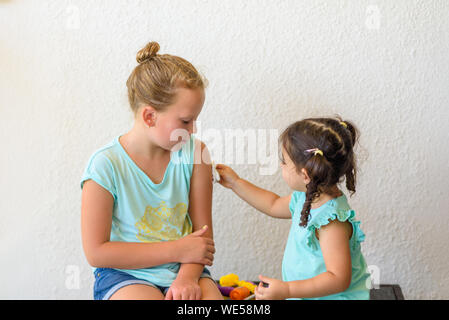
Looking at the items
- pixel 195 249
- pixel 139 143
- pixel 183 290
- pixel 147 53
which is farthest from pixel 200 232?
pixel 147 53

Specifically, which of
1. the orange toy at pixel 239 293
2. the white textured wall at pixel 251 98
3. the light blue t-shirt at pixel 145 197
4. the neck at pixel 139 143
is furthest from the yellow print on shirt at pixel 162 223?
the white textured wall at pixel 251 98

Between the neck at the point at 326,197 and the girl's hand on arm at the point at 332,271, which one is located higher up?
the neck at the point at 326,197

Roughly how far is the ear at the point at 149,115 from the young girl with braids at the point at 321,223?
0.30m

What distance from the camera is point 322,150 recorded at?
3.65 feet

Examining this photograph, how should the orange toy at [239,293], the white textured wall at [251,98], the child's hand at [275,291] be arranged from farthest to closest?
the white textured wall at [251,98] < the orange toy at [239,293] < the child's hand at [275,291]

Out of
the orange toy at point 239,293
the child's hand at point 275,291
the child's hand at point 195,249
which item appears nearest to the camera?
the child's hand at point 275,291

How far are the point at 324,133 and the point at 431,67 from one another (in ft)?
1.75

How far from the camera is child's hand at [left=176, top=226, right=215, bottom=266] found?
3.88 feet

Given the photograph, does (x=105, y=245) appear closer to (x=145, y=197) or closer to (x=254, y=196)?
(x=145, y=197)

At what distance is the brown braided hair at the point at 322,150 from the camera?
111cm

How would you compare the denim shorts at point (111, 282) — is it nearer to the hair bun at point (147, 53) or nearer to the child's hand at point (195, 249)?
the child's hand at point (195, 249)

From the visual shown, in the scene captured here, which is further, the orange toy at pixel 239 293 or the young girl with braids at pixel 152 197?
the orange toy at pixel 239 293

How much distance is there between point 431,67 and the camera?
145cm

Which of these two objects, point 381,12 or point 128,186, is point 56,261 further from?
point 381,12
